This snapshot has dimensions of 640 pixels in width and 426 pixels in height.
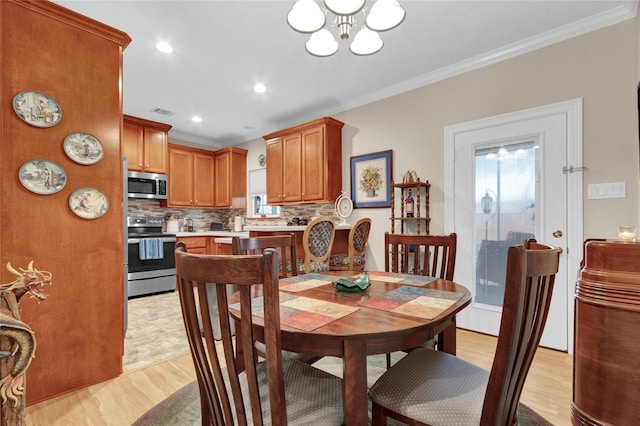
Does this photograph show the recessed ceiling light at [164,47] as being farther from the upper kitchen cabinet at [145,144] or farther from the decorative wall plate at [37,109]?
the upper kitchen cabinet at [145,144]

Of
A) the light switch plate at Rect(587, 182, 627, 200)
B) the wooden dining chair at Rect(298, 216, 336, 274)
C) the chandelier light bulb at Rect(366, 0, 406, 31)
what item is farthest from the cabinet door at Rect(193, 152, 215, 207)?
the light switch plate at Rect(587, 182, 627, 200)

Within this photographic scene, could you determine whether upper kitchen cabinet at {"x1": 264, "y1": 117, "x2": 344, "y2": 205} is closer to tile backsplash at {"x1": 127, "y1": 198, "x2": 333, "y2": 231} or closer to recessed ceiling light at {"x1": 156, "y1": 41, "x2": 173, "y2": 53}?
tile backsplash at {"x1": 127, "y1": 198, "x2": 333, "y2": 231}

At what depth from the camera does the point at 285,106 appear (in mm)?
4117

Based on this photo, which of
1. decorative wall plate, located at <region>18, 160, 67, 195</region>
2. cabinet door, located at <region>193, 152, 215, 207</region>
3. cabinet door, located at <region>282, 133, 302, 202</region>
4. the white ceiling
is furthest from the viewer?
cabinet door, located at <region>193, 152, 215, 207</region>

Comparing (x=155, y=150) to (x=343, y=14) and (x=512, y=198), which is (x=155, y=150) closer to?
(x=343, y=14)

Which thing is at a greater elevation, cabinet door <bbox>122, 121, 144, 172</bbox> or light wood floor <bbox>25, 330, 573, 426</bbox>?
cabinet door <bbox>122, 121, 144, 172</bbox>

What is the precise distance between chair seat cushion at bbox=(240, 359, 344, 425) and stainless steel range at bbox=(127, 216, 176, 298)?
3.56 m

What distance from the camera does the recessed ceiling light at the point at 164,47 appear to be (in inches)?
103

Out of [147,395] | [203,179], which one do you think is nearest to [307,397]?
[147,395]

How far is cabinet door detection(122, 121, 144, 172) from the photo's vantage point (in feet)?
14.2

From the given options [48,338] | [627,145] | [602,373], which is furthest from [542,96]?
[48,338]

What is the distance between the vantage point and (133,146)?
4.39 m

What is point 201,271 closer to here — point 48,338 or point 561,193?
point 48,338

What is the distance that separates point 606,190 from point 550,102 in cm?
82
